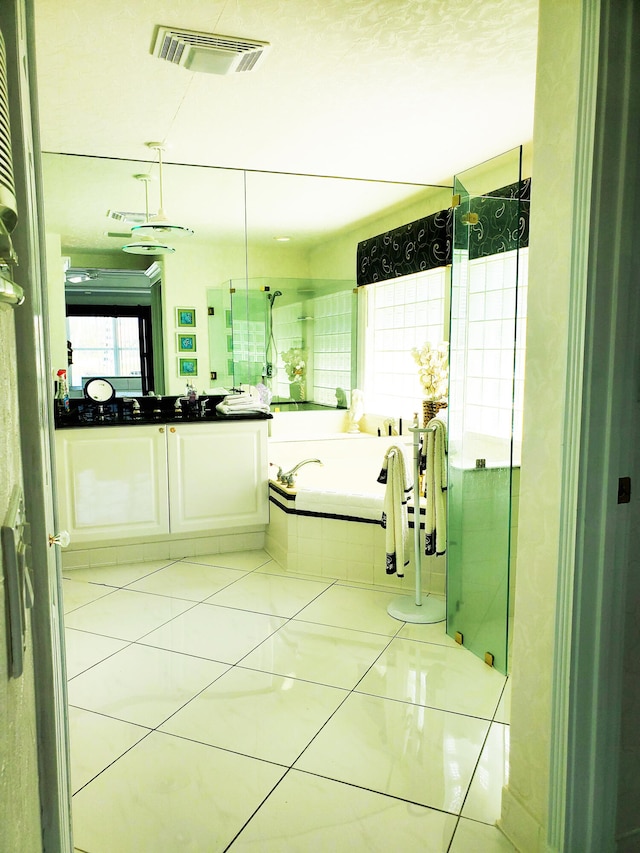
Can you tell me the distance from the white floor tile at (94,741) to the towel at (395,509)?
1436mm

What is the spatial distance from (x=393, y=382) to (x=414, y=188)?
1.38m

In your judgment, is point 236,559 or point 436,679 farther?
point 236,559

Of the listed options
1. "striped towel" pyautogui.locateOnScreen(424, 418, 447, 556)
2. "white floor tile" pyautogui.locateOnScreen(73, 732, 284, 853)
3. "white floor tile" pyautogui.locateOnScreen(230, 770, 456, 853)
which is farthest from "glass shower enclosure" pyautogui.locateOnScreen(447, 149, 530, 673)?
"white floor tile" pyautogui.locateOnScreen(73, 732, 284, 853)

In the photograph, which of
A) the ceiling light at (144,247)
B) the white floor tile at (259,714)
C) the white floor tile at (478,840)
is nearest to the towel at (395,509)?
the white floor tile at (259,714)

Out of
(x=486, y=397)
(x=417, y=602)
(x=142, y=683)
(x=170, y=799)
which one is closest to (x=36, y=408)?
(x=170, y=799)

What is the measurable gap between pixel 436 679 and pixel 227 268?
2955mm

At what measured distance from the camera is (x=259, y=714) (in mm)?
2326

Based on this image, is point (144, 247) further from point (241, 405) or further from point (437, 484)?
point (437, 484)

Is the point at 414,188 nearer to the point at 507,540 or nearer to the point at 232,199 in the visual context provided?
the point at 232,199

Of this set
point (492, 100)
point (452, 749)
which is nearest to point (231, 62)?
point (492, 100)

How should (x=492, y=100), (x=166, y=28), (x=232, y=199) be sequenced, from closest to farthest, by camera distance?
(x=166, y=28), (x=492, y=100), (x=232, y=199)

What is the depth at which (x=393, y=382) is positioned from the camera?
15.9 feet

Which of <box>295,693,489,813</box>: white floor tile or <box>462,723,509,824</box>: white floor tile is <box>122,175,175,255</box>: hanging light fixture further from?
<box>462,723,509,824</box>: white floor tile

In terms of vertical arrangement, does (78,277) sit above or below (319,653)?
above
